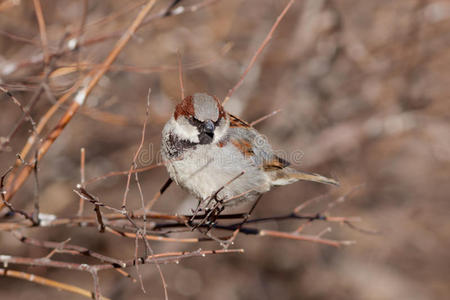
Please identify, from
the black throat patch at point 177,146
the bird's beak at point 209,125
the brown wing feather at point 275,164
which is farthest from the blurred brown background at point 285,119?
the bird's beak at point 209,125

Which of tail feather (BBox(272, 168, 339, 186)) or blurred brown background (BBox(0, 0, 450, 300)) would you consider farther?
blurred brown background (BBox(0, 0, 450, 300))

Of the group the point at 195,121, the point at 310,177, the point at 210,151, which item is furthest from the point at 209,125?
the point at 310,177

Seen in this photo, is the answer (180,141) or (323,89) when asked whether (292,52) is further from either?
(180,141)

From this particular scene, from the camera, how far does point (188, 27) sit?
6309mm

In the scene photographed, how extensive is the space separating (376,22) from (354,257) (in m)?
4.10

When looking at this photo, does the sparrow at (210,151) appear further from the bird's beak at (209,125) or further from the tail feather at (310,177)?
the tail feather at (310,177)

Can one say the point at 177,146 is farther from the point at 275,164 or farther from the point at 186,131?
the point at 275,164

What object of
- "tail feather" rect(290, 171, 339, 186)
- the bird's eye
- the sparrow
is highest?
the bird's eye

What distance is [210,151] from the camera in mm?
3572

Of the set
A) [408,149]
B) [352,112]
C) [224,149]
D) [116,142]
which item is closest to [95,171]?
[116,142]

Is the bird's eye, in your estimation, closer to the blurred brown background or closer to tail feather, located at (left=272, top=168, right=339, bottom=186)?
tail feather, located at (left=272, top=168, right=339, bottom=186)

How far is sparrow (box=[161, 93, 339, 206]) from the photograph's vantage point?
11.2 feet

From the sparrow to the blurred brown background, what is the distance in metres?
1.80

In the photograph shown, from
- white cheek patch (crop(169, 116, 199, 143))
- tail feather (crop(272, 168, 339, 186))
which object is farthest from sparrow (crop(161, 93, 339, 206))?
tail feather (crop(272, 168, 339, 186))
